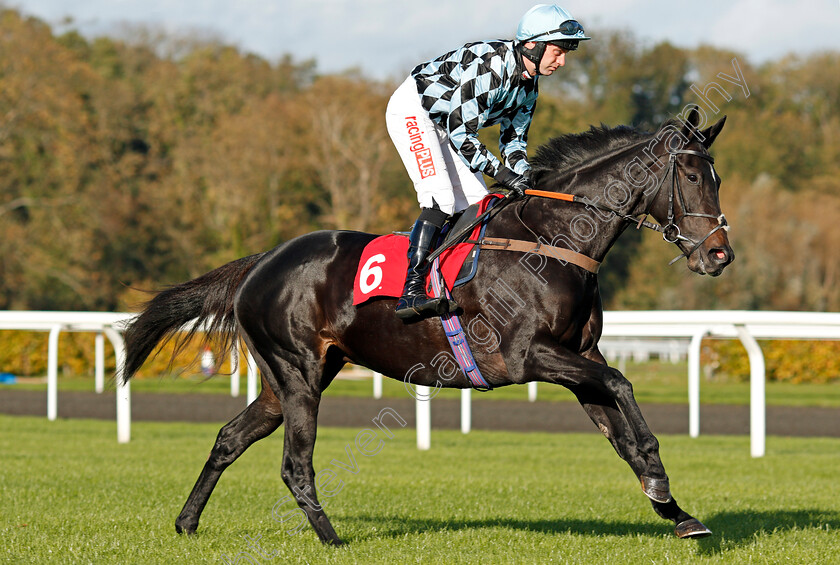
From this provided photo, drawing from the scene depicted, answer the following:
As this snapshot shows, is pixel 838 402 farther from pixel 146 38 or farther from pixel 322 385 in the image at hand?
pixel 146 38

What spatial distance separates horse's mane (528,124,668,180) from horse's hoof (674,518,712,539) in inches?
67.2

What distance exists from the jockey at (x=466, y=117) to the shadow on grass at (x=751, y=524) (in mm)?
1612

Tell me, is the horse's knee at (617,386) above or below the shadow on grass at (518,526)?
above

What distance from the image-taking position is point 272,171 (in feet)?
106

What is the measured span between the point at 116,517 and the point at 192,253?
92.5 feet

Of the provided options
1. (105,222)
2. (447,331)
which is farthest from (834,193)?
(447,331)

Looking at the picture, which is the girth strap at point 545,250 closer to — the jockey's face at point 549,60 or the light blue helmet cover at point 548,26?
the jockey's face at point 549,60

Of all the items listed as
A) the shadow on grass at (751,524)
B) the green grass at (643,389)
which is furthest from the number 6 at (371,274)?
the green grass at (643,389)

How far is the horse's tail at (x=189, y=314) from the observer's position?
223 inches

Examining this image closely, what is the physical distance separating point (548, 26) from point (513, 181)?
2.36 feet

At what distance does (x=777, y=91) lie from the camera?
126ft

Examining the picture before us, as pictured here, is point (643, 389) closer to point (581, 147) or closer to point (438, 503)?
point (438, 503)

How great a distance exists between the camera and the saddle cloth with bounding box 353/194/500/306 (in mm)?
4645

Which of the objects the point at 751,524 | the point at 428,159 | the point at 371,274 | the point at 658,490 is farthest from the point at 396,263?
the point at 751,524
